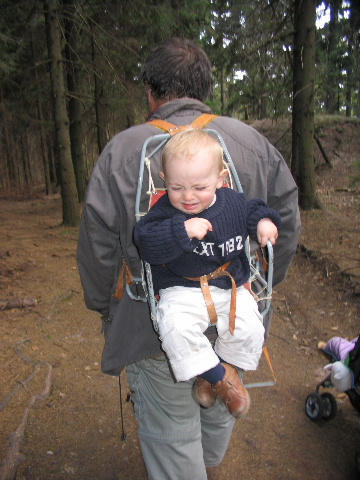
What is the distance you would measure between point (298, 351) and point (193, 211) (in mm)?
3723

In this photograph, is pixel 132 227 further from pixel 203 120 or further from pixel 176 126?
pixel 203 120

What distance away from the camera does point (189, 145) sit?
1.77 m

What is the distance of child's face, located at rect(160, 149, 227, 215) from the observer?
5.85 ft

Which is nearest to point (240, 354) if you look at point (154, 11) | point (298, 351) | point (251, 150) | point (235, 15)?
point (251, 150)

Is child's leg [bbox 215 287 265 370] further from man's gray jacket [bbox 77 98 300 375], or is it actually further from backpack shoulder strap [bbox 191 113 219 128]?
backpack shoulder strap [bbox 191 113 219 128]

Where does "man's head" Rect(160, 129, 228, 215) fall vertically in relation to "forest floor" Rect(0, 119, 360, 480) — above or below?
above

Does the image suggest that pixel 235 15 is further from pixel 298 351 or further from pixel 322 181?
pixel 298 351

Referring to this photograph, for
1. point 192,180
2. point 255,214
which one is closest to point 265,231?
point 255,214

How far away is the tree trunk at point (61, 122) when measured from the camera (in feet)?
29.1

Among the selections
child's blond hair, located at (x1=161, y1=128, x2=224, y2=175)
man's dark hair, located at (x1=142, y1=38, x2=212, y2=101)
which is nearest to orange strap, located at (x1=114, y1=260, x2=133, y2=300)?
child's blond hair, located at (x1=161, y1=128, x2=224, y2=175)

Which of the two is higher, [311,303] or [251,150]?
[251,150]

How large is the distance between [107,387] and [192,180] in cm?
304

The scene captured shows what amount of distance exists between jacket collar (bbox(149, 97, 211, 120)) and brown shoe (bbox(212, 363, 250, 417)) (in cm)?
140

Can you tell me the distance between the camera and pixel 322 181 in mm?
14438
